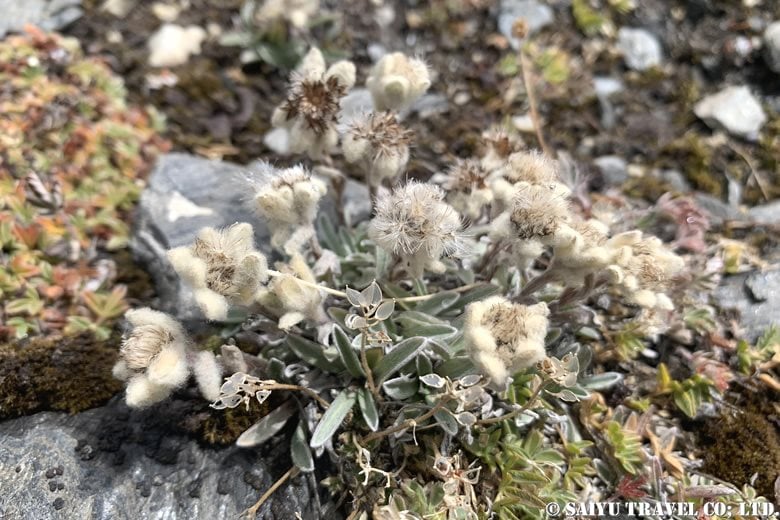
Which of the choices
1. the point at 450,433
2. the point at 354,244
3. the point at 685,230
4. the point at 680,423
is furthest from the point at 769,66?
the point at 450,433

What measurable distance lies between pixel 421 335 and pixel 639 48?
3.87 meters

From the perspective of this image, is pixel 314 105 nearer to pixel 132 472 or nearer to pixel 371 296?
pixel 371 296

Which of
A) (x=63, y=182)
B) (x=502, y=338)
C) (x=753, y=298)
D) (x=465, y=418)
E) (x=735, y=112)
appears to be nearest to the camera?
(x=502, y=338)

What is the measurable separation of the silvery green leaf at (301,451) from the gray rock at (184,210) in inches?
40.1

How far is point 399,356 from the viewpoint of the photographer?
277cm

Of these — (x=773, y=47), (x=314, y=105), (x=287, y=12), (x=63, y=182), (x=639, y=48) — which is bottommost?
(x=63, y=182)

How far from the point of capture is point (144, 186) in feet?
13.9

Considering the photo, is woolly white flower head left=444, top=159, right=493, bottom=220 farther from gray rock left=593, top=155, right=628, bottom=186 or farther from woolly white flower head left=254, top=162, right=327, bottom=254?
gray rock left=593, top=155, right=628, bottom=186

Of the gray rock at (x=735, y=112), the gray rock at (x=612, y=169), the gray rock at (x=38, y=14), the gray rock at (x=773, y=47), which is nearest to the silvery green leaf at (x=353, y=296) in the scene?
Result: the gray rock at (x=612, y=169)

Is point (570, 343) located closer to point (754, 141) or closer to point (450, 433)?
point (450, 433)

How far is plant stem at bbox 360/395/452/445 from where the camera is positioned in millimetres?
2516

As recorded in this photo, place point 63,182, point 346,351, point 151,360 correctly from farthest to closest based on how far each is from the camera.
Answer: point 63,182 < point 346,351 < point 151,360

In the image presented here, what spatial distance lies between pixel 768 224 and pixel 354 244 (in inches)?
112

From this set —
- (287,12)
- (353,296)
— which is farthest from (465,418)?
(287,12)
